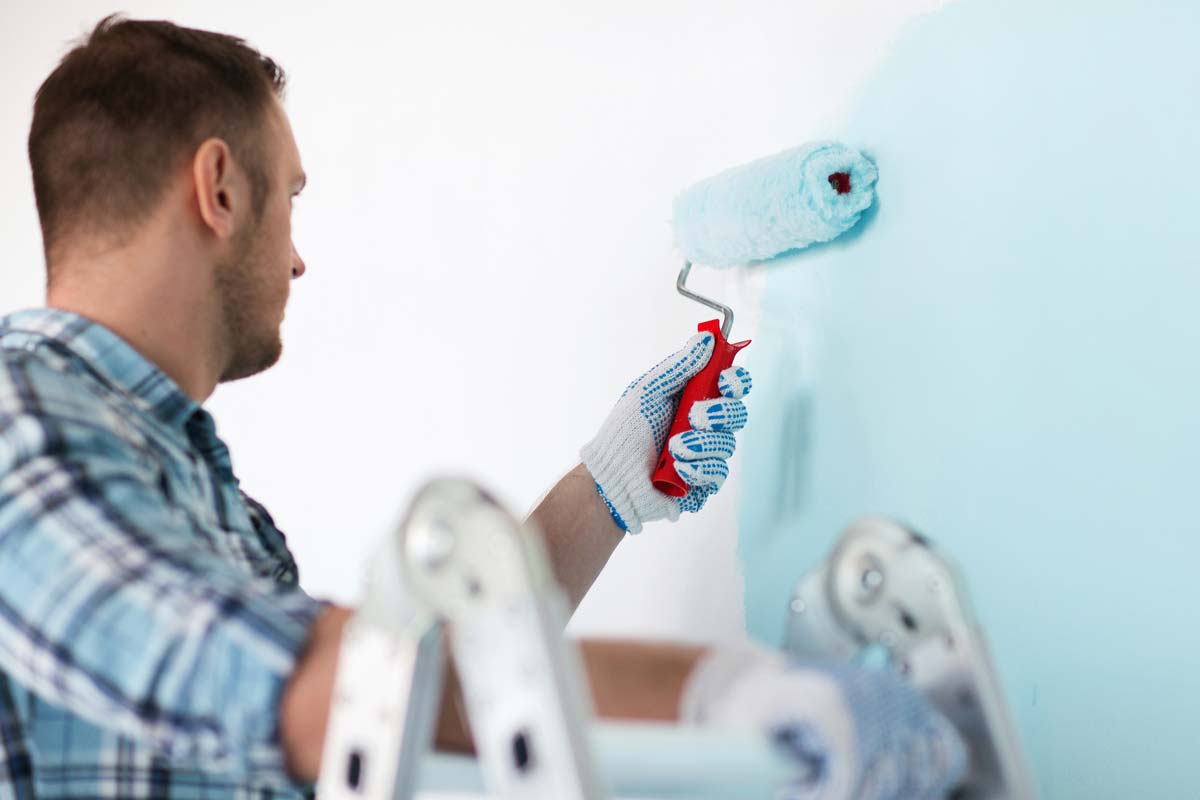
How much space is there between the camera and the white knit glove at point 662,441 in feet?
4.02

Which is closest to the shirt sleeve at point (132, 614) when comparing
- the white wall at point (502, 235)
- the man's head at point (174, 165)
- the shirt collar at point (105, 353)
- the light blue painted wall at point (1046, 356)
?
the shirt collar at point (105, 353)

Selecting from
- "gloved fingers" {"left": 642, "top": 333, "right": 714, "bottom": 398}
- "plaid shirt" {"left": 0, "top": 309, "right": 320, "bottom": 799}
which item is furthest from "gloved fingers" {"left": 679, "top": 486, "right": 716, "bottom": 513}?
"plaid shirt" {"left": 0, "top": 309, "right": 320, "bottom": 799}

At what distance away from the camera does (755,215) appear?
46.8 inches

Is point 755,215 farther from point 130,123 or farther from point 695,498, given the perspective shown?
point 130,123

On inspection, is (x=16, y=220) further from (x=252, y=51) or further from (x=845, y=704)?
(x=845, y=704)

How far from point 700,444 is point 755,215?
0.24m

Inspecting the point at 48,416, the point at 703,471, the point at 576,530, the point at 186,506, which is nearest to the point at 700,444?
the point at 703,471

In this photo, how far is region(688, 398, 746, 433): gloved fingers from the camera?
3.98 feet

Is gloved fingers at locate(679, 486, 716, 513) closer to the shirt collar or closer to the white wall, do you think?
the white wall

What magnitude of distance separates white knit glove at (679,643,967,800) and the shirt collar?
0.59 metres

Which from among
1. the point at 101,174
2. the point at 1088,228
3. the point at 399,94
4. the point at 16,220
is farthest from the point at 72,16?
the point at 1088,228

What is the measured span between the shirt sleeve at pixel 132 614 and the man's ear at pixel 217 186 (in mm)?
380

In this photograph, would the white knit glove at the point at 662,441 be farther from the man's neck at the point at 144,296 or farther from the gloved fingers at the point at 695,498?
the man's neck at the point at 144,296

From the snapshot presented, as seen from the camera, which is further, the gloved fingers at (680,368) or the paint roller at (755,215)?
the gloved fingers at (680,368)
